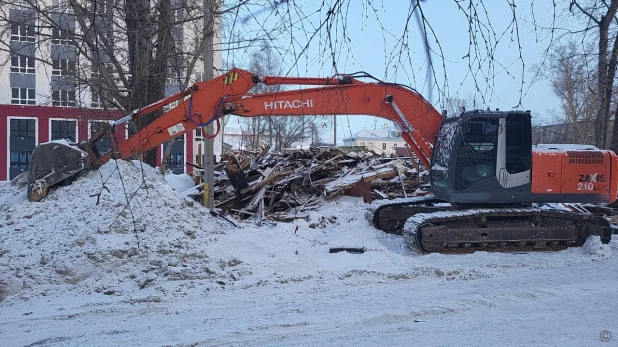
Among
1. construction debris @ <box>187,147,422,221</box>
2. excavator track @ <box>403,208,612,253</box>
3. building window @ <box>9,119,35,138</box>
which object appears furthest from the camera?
building window @ <box>9,119,35,138</box>

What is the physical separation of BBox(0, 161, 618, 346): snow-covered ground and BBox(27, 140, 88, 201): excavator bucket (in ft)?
0.95

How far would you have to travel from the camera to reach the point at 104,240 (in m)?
7.73

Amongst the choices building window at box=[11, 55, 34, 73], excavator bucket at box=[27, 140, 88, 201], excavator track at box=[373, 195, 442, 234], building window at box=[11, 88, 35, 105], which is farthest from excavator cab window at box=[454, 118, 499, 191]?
building window at box=[11, 88, 35, 105]

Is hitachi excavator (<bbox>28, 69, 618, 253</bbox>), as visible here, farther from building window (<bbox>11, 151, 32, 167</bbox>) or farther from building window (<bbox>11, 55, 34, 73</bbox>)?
building window (<bbox>11, 151, 32, 167</bbox>)

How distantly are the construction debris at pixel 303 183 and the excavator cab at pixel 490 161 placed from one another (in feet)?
13.3

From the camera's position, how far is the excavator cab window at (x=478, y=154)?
359 inches

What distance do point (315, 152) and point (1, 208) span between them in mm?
9439

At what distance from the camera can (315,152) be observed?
55.1 feet

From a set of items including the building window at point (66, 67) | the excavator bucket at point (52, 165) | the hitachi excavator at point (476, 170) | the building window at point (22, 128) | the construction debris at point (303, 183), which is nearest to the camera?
the building window at point (66, 67)

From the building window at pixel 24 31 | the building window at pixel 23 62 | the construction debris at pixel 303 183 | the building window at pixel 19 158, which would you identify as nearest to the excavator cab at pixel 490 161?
the construction debris at pixel 303 183

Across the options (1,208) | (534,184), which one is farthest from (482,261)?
(1,208)

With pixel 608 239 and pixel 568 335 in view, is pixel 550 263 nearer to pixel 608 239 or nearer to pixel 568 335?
pixel 608 239

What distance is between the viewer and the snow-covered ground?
5211 millimetres

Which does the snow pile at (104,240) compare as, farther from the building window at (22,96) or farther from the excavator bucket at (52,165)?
the building window at (22,96)
